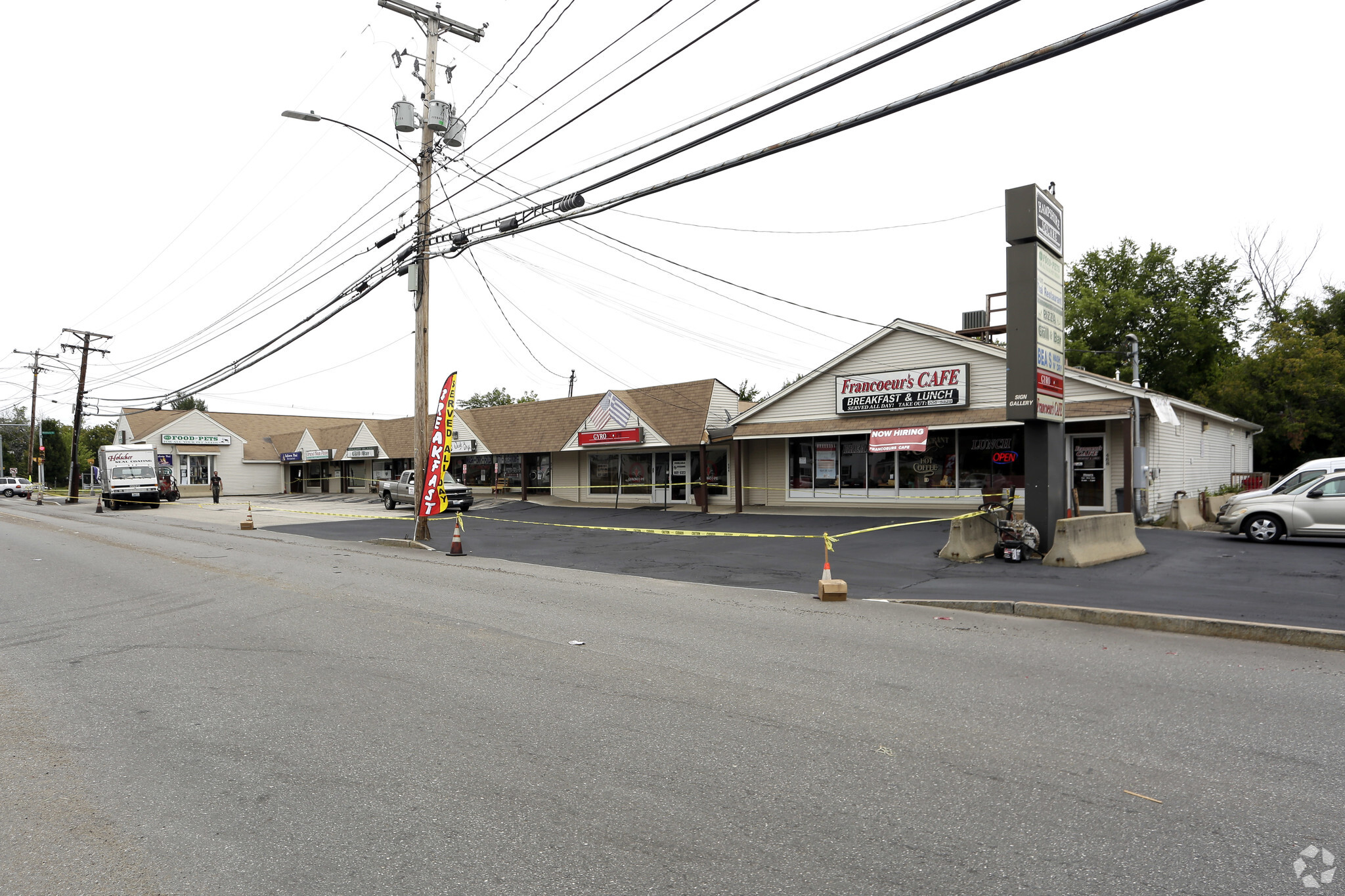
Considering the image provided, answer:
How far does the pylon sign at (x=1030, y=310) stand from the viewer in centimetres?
1259

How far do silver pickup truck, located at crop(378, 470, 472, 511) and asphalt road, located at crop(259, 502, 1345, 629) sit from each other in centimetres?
763

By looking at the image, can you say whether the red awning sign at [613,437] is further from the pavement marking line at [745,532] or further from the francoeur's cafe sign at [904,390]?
the francoeur's cafe sign at [904,390]

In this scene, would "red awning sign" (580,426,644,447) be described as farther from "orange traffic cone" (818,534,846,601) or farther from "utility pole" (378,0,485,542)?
"orange traffic cone" (818,534,846,601)

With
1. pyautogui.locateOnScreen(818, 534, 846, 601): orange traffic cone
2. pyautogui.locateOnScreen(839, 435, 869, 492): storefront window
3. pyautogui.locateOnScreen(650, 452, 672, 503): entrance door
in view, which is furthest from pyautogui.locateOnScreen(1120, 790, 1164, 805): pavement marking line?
pyautogui.locateOnScreen(650, 452, 672, 503): entrance door

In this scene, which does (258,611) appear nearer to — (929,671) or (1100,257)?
(929,671)

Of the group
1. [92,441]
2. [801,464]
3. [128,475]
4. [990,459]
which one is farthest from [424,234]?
[92,441]

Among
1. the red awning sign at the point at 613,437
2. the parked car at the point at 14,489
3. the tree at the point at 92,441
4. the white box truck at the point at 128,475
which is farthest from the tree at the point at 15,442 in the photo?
the red awning sign at the point at 613,437

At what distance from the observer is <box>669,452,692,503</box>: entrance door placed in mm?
28688

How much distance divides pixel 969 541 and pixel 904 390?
832 cm

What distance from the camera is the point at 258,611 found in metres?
8.98

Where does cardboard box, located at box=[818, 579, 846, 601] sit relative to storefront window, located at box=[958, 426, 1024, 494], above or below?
below

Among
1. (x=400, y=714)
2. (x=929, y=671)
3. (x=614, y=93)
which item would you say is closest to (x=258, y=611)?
(x=400, y=714)

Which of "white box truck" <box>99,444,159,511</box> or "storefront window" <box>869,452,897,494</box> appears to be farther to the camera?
"white box truck" <box>99,444,159,511</box>

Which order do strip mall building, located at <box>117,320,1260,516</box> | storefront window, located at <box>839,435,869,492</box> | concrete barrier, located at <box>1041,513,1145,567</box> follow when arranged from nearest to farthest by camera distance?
concrete barrier, located at <box>1041,513,1145,567</box>
strip mall building, located at <box>117,320,1260,516</box>
storefront window, located at <box>839,435,869,492</box>
